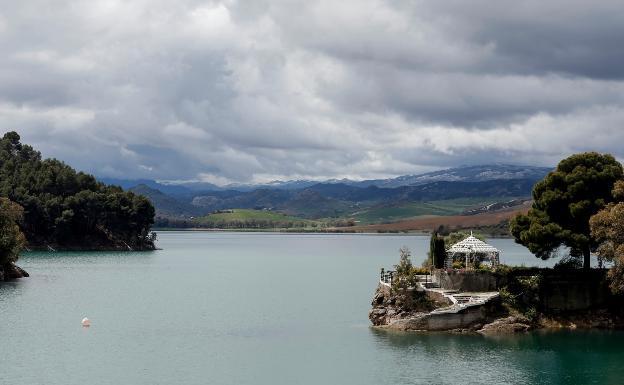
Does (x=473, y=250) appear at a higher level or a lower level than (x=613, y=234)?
lower

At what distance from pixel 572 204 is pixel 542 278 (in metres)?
7.27

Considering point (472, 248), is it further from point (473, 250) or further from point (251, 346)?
point (251, 346)

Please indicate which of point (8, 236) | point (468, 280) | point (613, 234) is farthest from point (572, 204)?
point (8, 236)

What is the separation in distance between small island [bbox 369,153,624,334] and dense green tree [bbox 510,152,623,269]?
0.29 ft

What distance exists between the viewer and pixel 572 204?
69688 mm

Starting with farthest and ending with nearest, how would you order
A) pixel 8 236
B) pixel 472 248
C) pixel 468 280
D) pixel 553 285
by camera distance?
1. pixel 8 236
2. pixel 472 248
3. pixel 468 280
4. pixel 553 285

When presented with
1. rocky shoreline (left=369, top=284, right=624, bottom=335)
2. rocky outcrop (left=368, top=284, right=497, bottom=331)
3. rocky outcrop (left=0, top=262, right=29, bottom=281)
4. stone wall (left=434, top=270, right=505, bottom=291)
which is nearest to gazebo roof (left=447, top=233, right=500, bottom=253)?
stone wall (left=434, top=270, right=505, bottom=291)

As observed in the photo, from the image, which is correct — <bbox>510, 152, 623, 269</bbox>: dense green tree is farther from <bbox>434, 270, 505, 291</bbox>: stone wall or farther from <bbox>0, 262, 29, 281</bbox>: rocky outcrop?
<bbox>0, 262, 29, 281</bbox>: rocky outcrop

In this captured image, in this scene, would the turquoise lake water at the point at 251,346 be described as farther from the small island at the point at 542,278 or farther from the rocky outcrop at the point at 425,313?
the small island at the point at 542,278

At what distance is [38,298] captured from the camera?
9275cm

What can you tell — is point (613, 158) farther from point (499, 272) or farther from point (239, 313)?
point (239, 313)

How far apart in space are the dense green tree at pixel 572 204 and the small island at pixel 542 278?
90mm

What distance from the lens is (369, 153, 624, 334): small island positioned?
65.1 m

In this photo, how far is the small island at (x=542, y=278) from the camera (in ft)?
213
